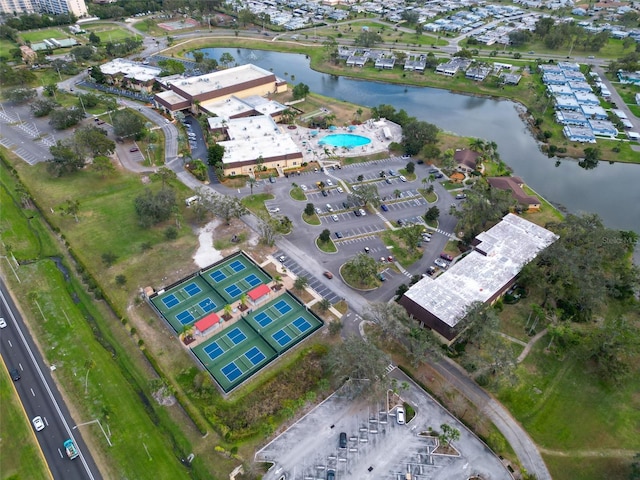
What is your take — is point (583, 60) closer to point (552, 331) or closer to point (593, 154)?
point (593, 154)

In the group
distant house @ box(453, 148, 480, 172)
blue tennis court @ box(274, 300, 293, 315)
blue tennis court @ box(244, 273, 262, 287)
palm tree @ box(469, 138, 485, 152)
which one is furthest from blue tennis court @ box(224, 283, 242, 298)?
palm tree @ box(469, 138, 485, 152)

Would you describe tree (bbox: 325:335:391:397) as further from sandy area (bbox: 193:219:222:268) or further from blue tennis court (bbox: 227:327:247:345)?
sandy area (bbox: 193:219:222:268)

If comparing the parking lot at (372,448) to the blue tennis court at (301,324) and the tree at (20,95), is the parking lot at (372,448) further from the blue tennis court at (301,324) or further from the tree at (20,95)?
the tree at (20,95)

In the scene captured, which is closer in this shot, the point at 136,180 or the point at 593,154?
the point at 136,180

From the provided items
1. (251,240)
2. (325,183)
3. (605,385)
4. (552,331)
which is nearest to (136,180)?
(251,240)

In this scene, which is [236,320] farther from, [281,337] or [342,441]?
[342,441]

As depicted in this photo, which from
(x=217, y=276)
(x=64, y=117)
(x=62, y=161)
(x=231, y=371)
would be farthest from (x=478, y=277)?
(x=64, y=117)

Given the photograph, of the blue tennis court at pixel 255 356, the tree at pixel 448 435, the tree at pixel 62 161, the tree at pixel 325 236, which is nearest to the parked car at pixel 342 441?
the tree at pixel 448 435
